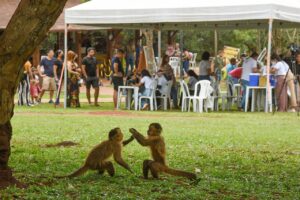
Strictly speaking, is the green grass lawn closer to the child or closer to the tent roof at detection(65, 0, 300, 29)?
the tent roof at detection(65, 0, 300, 29)

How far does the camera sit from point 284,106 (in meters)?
24.1

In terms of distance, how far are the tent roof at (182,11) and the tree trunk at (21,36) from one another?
14.5 m

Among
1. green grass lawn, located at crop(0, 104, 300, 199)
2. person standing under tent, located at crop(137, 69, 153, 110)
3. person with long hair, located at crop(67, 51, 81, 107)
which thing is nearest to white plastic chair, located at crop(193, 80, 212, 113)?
person standing under tent, located at crop(137, 69, 153, 110)

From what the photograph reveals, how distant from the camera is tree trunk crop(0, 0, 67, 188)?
8.17m

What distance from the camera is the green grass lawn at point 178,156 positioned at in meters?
8.92

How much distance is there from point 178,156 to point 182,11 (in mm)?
A: 11383

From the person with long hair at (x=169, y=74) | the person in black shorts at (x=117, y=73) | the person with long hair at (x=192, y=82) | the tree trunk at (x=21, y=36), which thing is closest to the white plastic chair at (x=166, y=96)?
the person with long hair at (x=169, y=74)

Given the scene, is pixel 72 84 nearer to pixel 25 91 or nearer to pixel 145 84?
pixel 25 91

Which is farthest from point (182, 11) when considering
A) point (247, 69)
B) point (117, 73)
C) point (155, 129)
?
point (155, 129)

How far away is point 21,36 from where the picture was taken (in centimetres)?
820

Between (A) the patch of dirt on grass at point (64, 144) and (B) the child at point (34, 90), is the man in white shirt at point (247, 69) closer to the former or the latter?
(B) the child at point (34, 90)

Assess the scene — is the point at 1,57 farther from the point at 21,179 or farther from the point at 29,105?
the point at 29,105

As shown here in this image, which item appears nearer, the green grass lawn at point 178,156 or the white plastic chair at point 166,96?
the green grass lawn at point 178,156

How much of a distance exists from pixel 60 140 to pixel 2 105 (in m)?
6.39
